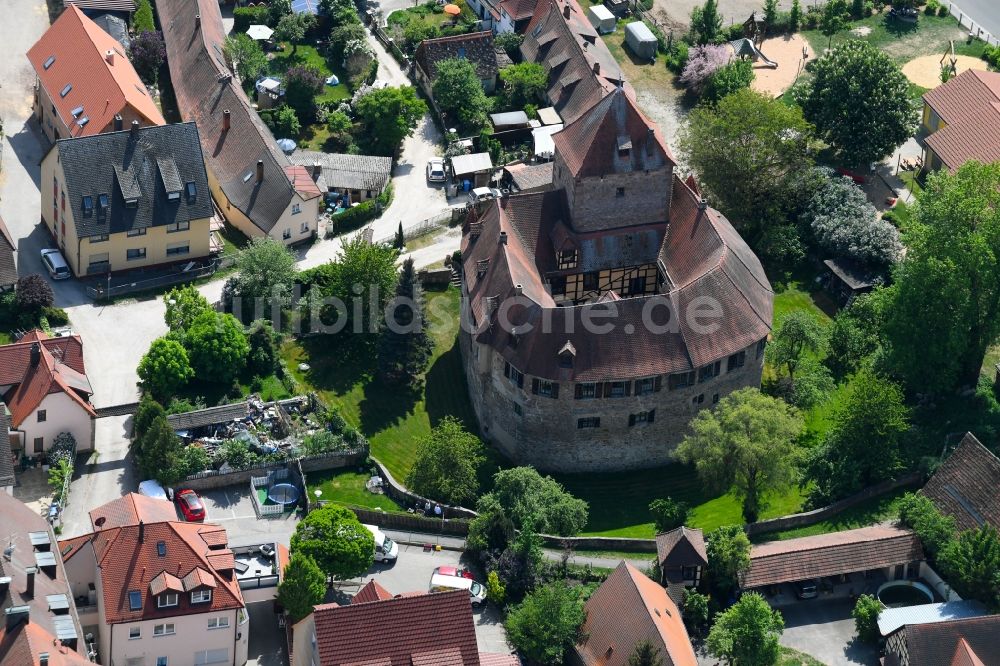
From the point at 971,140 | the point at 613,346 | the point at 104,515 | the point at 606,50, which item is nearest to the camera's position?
the point at 104,515

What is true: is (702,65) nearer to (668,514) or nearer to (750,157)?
(750,157)

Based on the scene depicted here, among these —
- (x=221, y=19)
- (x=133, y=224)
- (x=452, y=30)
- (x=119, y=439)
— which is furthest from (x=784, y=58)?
(x=119, y=439)

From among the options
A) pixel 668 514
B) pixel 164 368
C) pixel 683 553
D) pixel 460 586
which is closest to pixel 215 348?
pixel 164 368

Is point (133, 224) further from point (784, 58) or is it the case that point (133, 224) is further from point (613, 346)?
point (784, 58)

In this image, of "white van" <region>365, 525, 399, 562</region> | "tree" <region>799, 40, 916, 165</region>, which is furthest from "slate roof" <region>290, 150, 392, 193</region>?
"white van" <region>365, 525, 399, 562</region>

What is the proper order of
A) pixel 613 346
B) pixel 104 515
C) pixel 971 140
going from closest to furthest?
1. pixel 104 515
2. pixel 613 346
3. pixel 971 140

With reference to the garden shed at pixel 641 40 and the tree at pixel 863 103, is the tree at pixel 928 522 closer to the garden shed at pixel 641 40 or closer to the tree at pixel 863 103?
the tree at pixel 863 103

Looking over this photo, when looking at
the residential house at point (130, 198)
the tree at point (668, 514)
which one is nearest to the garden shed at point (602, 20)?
the residential house at point (130, 198)
